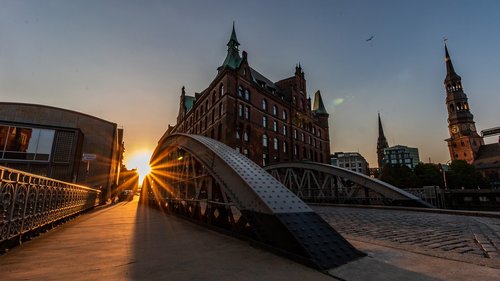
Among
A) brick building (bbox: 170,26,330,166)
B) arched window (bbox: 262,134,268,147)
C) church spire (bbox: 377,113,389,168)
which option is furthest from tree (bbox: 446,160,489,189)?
church spire (bbox: 377,113,389,168)

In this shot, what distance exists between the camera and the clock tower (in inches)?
3428

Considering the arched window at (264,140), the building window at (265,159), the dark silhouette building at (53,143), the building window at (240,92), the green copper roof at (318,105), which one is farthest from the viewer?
the green copper roof at (318,105)

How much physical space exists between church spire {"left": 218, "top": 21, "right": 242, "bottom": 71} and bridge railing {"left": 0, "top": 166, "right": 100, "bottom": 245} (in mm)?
31389

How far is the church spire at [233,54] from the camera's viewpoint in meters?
36.3

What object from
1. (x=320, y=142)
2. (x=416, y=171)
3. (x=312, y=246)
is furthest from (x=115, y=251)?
(x=416, y=171)

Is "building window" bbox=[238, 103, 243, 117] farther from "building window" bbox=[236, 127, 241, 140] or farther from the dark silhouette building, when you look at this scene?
the dark silhouette building

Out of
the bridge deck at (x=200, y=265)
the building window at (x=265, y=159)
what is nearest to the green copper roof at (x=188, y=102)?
the building window at (x=265, y=159)

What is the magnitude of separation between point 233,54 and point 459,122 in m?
100

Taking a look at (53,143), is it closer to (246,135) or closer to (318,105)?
(246,135)

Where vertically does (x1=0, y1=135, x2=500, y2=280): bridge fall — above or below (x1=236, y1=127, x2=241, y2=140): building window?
below

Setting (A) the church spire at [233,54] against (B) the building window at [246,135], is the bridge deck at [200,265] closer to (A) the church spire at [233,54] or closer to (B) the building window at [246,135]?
(B) the building window at [246,135]

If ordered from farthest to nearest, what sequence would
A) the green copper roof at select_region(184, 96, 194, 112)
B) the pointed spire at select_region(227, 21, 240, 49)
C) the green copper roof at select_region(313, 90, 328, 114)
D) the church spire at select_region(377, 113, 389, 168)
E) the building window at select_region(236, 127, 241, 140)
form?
the church spire at select_region(377, 113, 389, 168) < the green copper roof at select_region(313, 90, 328, 114) < the green copper roof at select_region(184, 96, 194, 112) < the pointed spire at select_region(227, 21, 240, 49) < the building window at select_region(236, 127, 241, 140)

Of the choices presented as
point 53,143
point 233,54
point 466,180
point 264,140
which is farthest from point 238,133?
point 466,180

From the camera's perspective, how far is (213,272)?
3088mm
